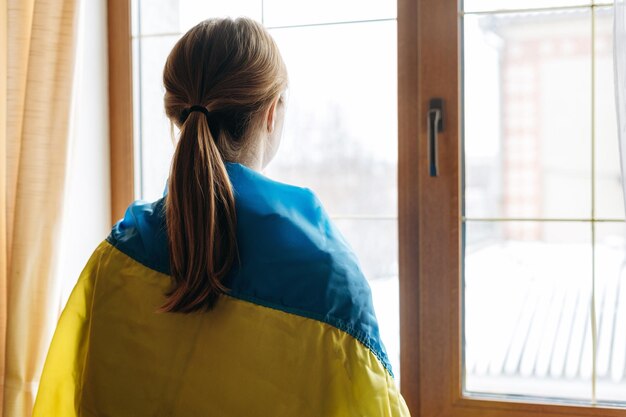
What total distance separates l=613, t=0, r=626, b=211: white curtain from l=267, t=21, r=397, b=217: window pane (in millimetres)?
552

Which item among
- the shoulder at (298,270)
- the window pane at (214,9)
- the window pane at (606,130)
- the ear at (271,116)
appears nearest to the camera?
the shoulder at (298,270)

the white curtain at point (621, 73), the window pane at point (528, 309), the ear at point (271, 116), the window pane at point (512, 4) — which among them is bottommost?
the window pane at point (528, 309)

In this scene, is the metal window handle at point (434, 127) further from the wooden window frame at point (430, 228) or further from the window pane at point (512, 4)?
the window pane at point (512, 4)

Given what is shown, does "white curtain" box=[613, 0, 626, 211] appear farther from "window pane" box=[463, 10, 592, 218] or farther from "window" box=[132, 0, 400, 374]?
"window" box=[132, 0, 400, 374]

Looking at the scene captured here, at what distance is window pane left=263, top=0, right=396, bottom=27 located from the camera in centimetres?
187

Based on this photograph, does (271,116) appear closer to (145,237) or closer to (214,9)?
(145,237)

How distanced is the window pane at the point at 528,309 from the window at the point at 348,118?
208mm

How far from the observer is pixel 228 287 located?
44.1 inches

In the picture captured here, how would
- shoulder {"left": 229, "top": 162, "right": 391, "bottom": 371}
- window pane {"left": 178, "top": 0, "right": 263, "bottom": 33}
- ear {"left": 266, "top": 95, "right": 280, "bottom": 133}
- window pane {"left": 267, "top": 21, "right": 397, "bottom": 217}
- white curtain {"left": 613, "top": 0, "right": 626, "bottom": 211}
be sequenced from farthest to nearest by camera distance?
window pane {"left": 178, "top": 0, "right": 263, "bottom": 33} → window pane {"left": 267, "top": 21, "right": 397, "bottom": 217} → white curtain {"left": 613, "top": 0, "right": 626, "bottom": 211} → ear {"left": 266, "top": 95, "right": 280, "bottom": 133} → shoulder {"left": 229, "top": 162, "right": 391, "bottom": 371}

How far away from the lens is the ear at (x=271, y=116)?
1.22m

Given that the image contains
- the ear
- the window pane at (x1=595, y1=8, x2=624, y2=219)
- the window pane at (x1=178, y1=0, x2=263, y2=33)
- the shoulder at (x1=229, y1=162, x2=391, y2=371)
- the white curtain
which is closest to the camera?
the shoulder at (x1=229, y1=162, x2=391, y2=371)

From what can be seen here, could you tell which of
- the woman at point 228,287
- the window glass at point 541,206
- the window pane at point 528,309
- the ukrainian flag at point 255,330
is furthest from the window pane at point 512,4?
the ukrainian flag at point 255,330

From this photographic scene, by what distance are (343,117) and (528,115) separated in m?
0.46

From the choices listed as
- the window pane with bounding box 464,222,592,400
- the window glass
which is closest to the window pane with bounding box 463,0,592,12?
the window glass
